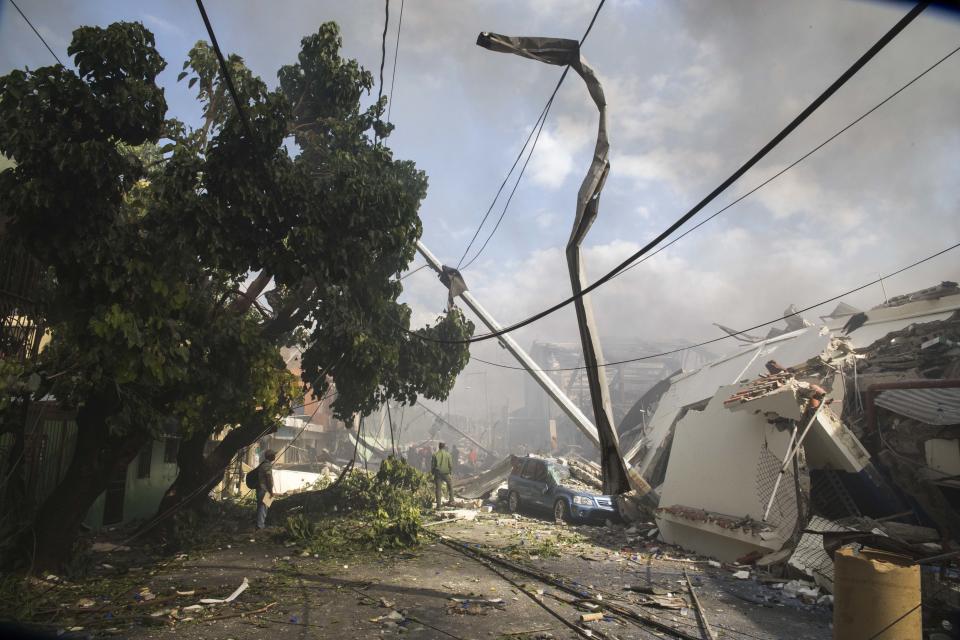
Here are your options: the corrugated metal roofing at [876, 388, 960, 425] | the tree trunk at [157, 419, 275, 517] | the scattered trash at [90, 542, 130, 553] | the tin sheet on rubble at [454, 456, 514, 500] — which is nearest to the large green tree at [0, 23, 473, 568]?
the tree trunk at [157, 419, 275, 517]

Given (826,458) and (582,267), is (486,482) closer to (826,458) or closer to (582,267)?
(826,458)

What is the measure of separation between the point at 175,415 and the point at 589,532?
9709 millimetres

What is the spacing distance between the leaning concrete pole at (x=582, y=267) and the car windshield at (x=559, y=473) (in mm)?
9790

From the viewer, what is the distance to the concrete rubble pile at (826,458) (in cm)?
956

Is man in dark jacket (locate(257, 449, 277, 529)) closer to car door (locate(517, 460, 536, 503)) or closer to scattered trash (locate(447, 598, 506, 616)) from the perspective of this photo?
scattered trash (locate(447, 598, 506, 616))

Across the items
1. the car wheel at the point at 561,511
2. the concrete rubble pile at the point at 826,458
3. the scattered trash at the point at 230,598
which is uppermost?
the concrete rubble pile at the point at 826,458

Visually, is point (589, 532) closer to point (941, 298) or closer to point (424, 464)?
point (941, 298)

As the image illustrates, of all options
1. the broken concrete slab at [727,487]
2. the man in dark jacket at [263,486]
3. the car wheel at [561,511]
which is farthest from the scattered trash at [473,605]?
the car wheel at [561,511]

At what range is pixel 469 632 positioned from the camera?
622 centimetres

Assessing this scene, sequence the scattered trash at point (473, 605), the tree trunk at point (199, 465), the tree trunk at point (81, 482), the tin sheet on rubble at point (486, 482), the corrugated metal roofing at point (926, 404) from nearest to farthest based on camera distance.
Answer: the scattered trash at point (473, 605) < the tree trunk at point (81, 482) < the corrugated metal roofing at point (926, 404) < the tree trunk at point (199, 465) < the tin sheet on rubble at point (486, 482)

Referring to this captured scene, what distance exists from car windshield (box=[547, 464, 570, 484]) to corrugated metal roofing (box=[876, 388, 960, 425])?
27.4 ft

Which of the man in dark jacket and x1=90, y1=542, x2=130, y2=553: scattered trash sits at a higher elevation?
the man in dark jacket

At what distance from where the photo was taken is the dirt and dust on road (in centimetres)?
629

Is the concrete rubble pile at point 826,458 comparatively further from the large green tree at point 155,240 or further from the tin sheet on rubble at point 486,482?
the tin sheet on rubble at point 486,482
